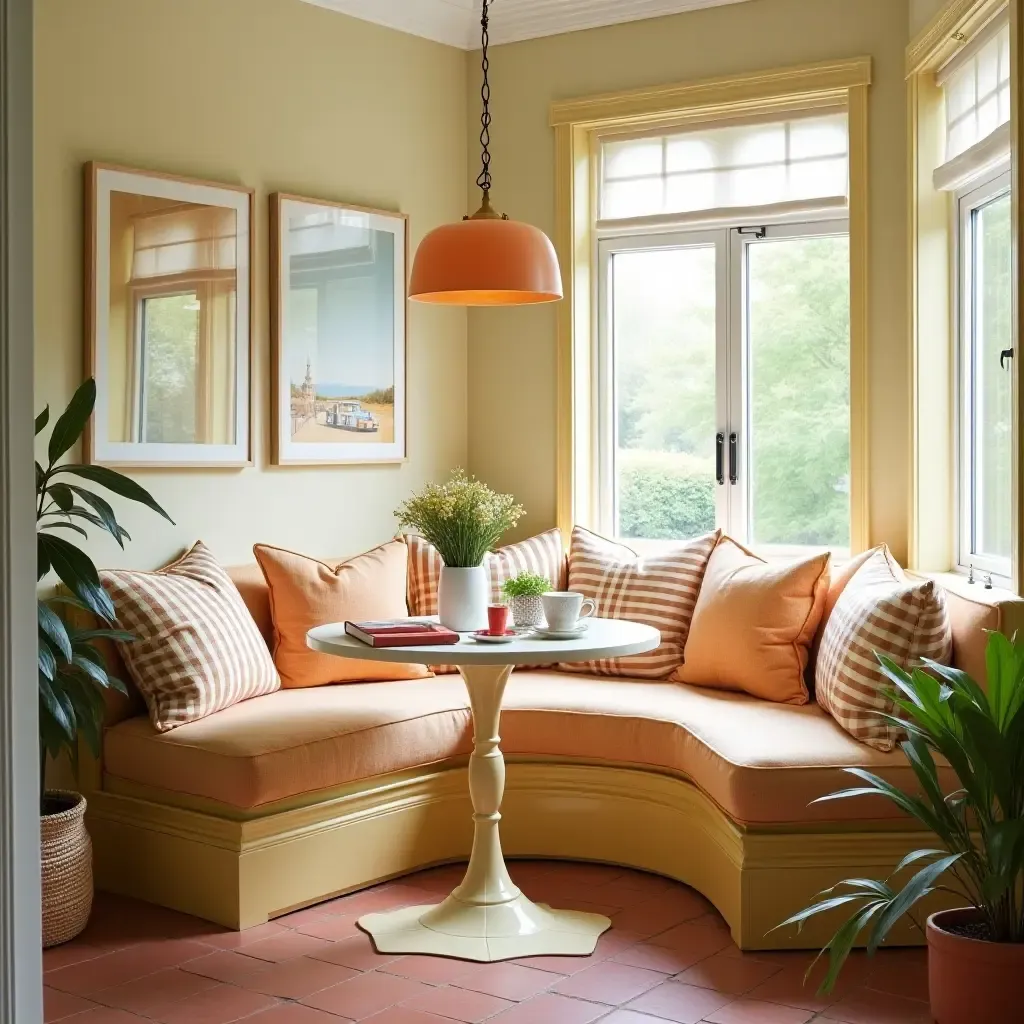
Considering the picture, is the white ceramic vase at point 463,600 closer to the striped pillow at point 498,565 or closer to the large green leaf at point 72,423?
the striped pillow at point 498,565

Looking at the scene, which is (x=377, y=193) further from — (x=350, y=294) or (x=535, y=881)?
(x=535, y=881)

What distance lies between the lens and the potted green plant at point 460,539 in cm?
371

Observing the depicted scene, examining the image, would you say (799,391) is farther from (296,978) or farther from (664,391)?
(296,978)

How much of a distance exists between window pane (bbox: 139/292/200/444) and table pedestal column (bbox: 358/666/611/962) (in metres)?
1.44

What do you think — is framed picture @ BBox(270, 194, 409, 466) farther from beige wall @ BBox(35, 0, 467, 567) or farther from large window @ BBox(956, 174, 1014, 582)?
large window @ BBox(956, 174, 1014, 582)

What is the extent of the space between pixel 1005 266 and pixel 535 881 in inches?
92.9

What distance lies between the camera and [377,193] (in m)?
5.06

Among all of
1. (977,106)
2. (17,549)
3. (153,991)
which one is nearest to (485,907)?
(153,991)

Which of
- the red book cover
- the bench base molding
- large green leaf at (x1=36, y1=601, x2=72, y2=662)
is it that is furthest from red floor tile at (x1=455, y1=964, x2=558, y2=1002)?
large green leaf at (x1=36, y1=601, x2=72, y2=662)

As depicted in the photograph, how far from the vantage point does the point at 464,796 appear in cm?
420

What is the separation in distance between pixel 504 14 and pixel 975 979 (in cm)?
396

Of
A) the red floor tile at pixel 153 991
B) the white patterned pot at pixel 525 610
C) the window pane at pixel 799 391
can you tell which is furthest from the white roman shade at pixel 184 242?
the red floor tile at pixel 153 991

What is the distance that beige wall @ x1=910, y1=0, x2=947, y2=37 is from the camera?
4.22 metres

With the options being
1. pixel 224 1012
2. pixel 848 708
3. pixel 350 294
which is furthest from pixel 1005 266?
pixel 224 1012
